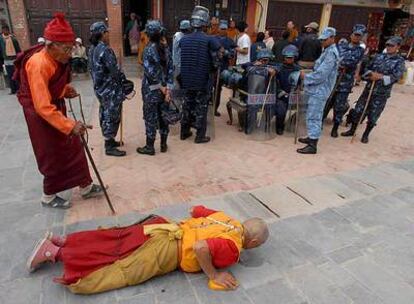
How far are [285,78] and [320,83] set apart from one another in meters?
0.91

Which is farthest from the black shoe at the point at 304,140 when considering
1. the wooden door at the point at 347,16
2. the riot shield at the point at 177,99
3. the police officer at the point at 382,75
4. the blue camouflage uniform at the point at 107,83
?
the wooden door at the point at 347,16

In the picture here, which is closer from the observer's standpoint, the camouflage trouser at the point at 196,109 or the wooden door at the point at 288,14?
the camouflage trouser at the point at 196,109

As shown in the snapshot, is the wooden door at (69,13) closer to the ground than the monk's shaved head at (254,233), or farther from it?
farther from it

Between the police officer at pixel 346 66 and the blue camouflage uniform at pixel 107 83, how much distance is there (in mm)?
3610

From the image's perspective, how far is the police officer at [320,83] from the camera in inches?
185

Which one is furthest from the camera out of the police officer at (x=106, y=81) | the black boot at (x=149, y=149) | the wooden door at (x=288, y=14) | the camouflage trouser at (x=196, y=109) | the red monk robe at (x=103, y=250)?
the wooden door at (x=288, y=14)

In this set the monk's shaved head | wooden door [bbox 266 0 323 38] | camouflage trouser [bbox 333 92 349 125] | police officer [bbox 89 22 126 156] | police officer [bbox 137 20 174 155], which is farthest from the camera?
wooden door [bbox 266 0 323 38]

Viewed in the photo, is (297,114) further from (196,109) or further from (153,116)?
(153,116)

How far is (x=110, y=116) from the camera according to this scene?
4.49m

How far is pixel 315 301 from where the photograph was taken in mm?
2400

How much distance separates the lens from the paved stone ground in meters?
2.41

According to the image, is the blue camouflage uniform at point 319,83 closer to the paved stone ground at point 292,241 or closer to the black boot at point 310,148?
the black boot at point 310,148

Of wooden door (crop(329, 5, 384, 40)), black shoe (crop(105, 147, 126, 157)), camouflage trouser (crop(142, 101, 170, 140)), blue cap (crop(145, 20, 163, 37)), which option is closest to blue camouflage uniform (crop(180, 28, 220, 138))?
camouflage trouser (crop(142, 101, 170, 140))

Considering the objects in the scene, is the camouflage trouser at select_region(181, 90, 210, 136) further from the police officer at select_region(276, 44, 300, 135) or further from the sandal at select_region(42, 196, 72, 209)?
the sandal at select_region(42, 196, 72, 209)
